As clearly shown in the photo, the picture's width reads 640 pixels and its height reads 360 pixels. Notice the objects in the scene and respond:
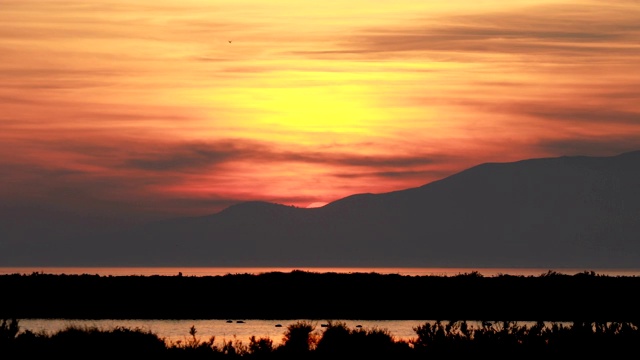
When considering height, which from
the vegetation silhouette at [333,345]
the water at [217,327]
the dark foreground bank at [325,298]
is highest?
the dark foreground bank at [325,298]

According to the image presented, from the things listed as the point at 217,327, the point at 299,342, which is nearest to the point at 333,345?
the point at 299,342

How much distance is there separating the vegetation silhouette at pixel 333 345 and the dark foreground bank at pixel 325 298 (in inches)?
1344

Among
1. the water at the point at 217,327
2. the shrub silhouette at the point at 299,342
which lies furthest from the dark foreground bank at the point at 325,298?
the shrub silhouette at the point at 299,342

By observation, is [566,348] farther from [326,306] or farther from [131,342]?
[326,306]

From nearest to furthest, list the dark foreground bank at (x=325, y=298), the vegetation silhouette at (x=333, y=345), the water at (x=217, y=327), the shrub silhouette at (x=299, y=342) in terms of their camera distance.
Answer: the vegetation silhouette at (x=333, y=345)
the shrub silhouette at (x=299, y=342)
the water at (x=217, y=327)
the dark foreground bank at (x=325, y=298)

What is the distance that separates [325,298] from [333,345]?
4630cm

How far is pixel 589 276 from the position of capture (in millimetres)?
92188

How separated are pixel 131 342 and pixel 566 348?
1177cm

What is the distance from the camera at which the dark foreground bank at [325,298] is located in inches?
3009

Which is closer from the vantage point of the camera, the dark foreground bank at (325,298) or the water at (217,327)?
the water at (217,327)

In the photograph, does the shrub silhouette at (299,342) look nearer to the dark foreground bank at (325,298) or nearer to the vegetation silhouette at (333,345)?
the vegetation silhouette at (333,345)

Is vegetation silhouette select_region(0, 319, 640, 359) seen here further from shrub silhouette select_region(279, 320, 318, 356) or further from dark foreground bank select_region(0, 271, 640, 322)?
dark foreground bank select_region(0, 271, 640, 322)

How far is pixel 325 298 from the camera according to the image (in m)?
82.9

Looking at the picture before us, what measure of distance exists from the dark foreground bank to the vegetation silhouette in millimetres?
34128
